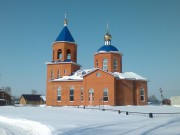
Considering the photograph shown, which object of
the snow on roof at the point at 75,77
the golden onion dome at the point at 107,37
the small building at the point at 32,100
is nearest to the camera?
the snow on roof at the point at 75,77

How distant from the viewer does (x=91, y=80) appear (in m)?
33.3

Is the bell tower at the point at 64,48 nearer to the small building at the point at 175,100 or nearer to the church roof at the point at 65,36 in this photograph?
the church roof at the point at 65,36

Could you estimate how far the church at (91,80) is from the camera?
32.8m

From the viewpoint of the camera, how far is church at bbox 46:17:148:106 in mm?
32844

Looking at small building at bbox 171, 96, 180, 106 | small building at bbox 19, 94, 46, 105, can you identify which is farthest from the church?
small building at bbox 19, 94, 46, 105

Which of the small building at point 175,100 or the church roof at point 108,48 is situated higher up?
the church roof at point 108,48

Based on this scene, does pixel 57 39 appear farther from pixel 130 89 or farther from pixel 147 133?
pixel 147 133

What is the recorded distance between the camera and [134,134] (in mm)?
10125

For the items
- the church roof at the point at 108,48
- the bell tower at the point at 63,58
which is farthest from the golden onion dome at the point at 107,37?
the bell tower at the point at 63,58

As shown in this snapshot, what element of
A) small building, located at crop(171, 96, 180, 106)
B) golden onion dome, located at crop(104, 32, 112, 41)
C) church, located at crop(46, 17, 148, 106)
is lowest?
small building, located at crop(171, 96, 180, 106)

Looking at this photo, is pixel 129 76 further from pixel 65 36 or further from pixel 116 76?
pixel 65 36

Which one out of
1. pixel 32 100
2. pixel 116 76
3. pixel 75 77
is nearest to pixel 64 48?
pixel 75 77

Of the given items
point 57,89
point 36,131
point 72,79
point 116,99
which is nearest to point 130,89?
point 116,99

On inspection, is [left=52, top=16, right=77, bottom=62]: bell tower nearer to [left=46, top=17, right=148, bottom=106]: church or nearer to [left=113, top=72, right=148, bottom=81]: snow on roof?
[left=46, top=17, right=148, bottom=106]: church
